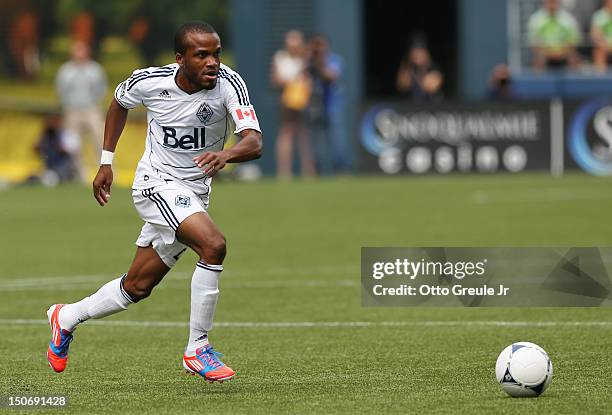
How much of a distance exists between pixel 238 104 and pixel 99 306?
4.44 feet

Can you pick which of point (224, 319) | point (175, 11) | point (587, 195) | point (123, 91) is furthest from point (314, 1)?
point (123, 91)

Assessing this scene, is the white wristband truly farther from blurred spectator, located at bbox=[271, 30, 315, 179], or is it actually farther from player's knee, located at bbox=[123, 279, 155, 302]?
blurred spectator, located at bbox=[271, 30, 315, 179]

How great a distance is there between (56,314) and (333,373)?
5.11 ft

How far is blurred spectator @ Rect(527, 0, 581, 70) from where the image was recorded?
99.3 feet

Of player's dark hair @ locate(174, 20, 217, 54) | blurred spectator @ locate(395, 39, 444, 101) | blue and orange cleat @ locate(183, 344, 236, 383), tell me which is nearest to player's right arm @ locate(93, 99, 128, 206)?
player's dark hair @ locate(174, 20, 217, 54)

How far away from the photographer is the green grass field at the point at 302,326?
7172 millimetres

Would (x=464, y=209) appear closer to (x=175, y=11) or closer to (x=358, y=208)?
(x=358, y=208)

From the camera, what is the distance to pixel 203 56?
7.57 metres

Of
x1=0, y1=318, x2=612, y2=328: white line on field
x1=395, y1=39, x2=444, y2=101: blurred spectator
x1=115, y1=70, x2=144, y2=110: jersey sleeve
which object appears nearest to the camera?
x1=115, y1=70, x2=144, y2=110: jersey sleeve

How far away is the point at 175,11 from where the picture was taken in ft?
118

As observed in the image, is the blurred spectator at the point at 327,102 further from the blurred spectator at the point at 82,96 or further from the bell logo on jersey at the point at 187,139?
the bell logo on jersey at the point at 187,139

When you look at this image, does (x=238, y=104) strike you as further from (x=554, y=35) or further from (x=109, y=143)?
(x=554, y=35)

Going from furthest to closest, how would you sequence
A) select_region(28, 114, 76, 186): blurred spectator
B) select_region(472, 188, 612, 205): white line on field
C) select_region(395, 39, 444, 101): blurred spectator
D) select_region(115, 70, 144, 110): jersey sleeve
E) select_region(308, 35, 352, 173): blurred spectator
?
select_region(395, 39, 444, 101): blurred spectator < select_region(308, 35, 352, 173): blurred spectator < select_region(28, 114, 76, 186): blurred spectator < select_region(472, 188, 612, 205): white line on field < select_region(115, 70, 144, 110): jersey sleeve

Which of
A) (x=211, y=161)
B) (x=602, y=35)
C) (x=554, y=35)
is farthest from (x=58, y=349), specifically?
(x=602, y=35)
